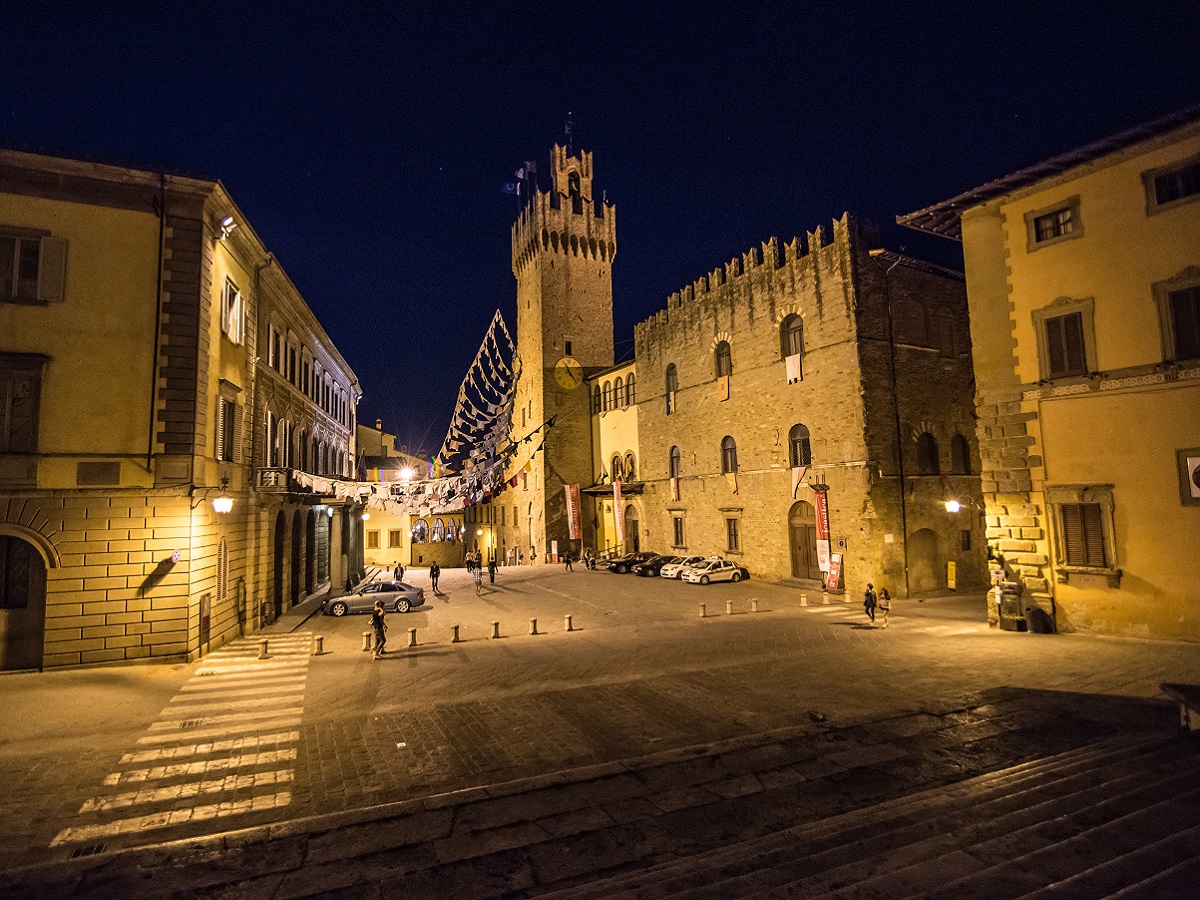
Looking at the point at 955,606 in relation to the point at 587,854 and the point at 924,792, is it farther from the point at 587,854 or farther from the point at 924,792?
the point at 587,854

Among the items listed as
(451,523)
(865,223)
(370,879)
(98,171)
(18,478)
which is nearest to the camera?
(370,879)

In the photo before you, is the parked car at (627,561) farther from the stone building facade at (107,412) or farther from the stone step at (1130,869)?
the stone step at (1130,869)

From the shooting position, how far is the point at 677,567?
30.7m

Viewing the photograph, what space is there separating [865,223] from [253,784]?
26776mm

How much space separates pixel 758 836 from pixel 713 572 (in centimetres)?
2276

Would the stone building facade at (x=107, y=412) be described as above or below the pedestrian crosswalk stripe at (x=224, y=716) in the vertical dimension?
above

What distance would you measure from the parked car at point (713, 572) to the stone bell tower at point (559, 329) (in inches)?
517

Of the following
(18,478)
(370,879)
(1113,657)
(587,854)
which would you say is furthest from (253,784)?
(1113,657)

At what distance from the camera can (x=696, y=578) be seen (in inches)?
1140

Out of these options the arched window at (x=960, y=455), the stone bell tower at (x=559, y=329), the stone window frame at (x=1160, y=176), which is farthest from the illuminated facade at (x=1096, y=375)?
the stone bell tower at (x=559, y=329)

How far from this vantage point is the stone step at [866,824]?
5344mm

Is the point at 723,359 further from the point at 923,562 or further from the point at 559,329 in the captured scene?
the point at 559,329

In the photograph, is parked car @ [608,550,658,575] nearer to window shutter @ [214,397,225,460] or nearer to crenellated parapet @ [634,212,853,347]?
crenellated parapet @ [634,212,853,347]

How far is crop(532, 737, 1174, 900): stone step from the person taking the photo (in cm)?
534
